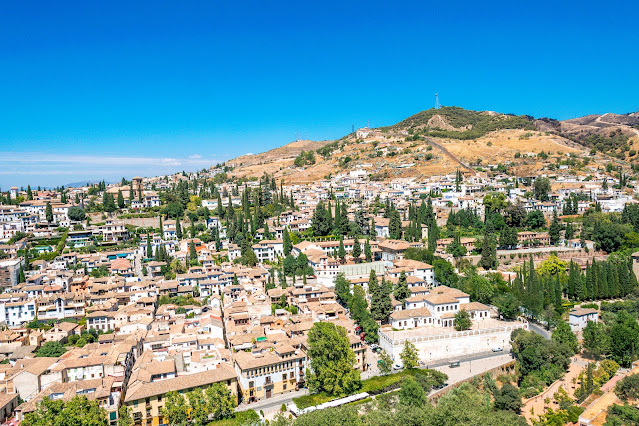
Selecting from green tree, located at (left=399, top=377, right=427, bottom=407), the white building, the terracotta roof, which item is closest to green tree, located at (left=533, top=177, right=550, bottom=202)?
the white building

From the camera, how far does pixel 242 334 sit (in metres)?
29.8

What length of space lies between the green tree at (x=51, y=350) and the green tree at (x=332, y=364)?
15.3 m

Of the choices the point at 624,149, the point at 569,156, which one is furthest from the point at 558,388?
the point at 624,149

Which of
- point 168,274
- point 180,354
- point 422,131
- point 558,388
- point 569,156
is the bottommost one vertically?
point 558,388

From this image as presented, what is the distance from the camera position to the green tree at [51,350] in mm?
28562

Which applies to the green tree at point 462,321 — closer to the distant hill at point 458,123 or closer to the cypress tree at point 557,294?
the cypress tree at point 557,294

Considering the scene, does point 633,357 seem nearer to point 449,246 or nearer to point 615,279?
point 615,279

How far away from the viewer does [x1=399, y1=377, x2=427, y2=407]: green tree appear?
907 inches

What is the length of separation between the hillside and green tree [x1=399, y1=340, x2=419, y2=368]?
5525 centimetres

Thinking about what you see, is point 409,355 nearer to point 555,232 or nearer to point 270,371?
point 270,371

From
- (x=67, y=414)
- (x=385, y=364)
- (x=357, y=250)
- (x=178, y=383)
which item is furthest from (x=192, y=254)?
(x=67, y=414)

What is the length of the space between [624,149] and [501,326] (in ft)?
274

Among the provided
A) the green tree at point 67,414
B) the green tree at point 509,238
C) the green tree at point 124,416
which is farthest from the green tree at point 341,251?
the green tree at point 67,414

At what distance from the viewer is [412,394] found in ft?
76.9
